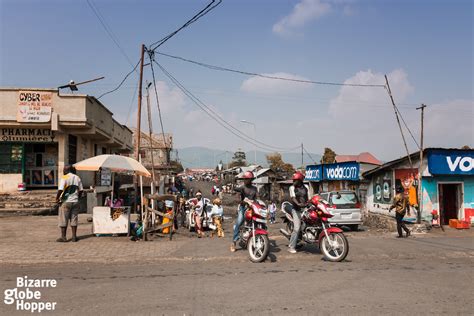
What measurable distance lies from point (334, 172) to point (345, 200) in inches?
386

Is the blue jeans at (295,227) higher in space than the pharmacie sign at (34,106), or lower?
lower

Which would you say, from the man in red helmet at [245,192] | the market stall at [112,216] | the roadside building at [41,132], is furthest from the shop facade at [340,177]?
the roadside building at [41,132]

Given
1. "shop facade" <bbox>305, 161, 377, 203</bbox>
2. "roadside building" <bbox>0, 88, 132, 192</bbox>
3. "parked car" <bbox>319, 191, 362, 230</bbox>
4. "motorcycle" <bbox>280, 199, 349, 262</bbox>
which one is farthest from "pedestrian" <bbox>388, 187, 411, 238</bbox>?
"roadside building" <bbox>0, 88, 132, 192</bbox>

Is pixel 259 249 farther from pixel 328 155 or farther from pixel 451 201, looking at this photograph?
pixel 328 155

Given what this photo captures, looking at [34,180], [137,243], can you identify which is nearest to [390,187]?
[137,243]

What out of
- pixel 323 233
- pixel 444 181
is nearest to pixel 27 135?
pixel 323 233

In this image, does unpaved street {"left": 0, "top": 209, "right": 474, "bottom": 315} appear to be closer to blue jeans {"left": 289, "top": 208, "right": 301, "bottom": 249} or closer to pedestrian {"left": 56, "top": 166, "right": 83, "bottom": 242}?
blue jeans {"left": 289, "top": 208, "right": 301, "bottom": 249}

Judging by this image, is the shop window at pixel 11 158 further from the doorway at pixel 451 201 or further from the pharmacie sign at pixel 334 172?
the doorway at pixel 451 201

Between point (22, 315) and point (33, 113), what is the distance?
15.0m

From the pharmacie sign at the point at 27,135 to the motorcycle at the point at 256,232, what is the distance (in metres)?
13.8

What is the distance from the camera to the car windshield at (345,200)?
14879mm

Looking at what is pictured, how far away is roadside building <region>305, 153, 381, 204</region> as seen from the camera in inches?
829

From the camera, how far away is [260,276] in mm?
6301

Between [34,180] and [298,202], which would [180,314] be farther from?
[34,180]
